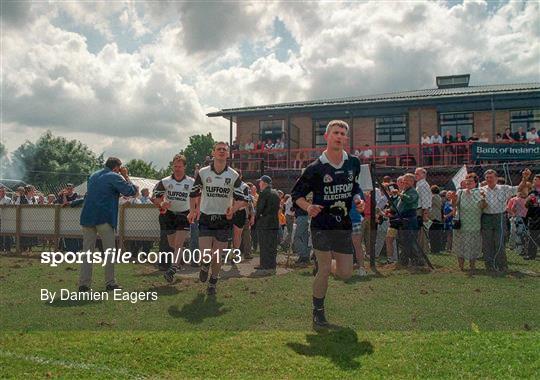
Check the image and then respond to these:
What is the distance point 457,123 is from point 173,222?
2033 cm

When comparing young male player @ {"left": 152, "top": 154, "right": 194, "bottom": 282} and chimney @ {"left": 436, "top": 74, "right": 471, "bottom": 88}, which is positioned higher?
chimney @ {"left": 436, "top": 74, "right": 471, "bottom": 88}

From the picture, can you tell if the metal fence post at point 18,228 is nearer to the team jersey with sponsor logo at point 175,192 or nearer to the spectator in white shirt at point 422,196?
the team jersey with sponsor logo at point 175,192

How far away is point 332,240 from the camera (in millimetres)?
5500

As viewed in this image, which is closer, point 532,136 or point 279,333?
point 279,333

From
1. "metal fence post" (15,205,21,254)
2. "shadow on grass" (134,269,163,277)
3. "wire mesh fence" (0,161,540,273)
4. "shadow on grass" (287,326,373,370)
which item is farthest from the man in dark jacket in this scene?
"metal fence post" (15,205,21,254)

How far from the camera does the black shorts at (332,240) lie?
5426 mm

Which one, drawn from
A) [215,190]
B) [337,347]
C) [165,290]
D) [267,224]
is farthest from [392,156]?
[337,347]

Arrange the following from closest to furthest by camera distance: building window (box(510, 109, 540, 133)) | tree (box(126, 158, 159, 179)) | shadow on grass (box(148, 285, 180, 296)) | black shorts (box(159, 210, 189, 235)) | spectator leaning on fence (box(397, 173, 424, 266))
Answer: shadow on grass (box(148, 285, 180, 296))
black shorts (box(159, 210, 189, 235))
spectator leaning on fence (box(397, 173, 424, 266))
building window (box(510, 109, 540, 133))
tree (box(126, 158, 159, 179))

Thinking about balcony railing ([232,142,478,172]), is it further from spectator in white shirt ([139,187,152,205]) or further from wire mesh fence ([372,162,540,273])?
wire mesh fence ([372,162,540,273])

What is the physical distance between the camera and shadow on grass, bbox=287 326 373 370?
4.37m

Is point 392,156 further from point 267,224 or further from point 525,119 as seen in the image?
point 267,224

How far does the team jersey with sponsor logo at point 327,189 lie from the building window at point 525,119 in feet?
72.8

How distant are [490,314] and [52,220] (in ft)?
37.1

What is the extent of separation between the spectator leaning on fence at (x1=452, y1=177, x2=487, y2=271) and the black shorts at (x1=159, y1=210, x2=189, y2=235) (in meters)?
5.30
